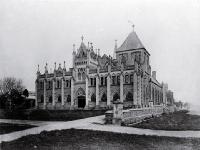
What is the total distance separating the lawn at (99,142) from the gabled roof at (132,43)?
37.3 meters

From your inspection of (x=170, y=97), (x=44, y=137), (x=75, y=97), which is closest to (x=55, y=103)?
(x=75, y=97)

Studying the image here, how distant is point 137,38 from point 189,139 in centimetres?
3934

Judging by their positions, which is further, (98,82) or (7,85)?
(7,85)

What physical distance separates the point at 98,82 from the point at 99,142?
101 feet

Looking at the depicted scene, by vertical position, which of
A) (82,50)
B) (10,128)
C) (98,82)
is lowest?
(10,128)

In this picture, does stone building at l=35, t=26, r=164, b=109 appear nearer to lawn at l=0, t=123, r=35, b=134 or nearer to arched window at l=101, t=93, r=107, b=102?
arched window at l=101, t=93, r=107, b=102

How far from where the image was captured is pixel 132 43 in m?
48.4

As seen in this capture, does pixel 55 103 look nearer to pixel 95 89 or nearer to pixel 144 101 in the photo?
pixel 95 89

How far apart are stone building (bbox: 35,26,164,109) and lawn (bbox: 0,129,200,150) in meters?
24.9

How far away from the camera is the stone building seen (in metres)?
38.1

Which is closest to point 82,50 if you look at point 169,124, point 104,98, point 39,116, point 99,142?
point 104,98

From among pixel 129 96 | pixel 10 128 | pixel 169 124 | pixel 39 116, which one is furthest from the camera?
pixel 129 96

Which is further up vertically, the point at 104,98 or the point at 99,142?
the point at 104,98

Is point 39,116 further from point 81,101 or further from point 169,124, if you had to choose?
point 81,101
